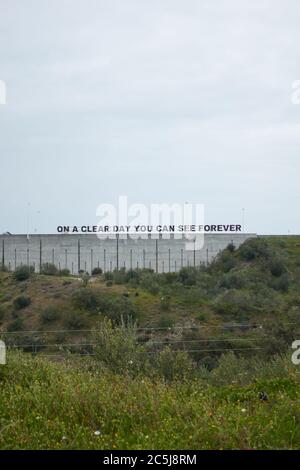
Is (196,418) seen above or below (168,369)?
above

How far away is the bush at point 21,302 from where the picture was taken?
39344mm

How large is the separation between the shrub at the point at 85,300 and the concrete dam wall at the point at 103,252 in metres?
23.2

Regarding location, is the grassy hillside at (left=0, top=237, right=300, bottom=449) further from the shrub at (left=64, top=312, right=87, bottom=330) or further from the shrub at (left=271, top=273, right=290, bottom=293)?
the shrub at (left=271, top=273, right=290, bottom=293)

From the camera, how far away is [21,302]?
39.7m

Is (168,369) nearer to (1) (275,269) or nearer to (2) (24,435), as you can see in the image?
(2) (24,435)

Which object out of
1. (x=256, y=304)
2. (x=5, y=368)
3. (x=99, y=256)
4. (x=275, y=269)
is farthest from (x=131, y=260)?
(x=5, y=368)

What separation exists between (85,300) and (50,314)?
2.31m

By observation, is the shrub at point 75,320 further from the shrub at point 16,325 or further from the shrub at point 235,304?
the shrub at point 235,304

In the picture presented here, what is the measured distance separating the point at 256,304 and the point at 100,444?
92.8 ft

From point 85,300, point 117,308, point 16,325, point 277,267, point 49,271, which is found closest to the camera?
point 16,325

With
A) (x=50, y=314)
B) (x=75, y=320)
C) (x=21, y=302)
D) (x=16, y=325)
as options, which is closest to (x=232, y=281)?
(x=75, y=320)

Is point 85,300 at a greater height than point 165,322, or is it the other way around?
point 85,300

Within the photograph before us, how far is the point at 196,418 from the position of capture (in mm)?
7832

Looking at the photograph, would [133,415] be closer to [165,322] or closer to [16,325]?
[165,322]
